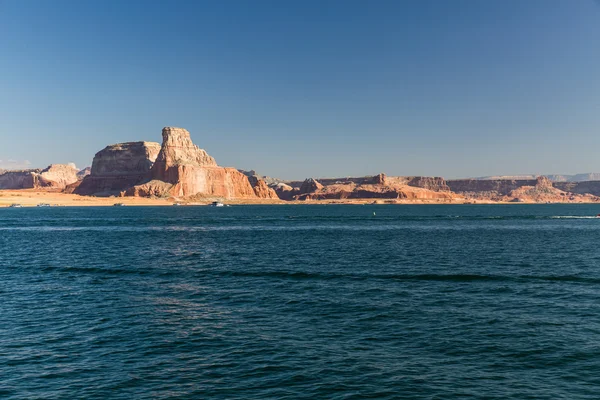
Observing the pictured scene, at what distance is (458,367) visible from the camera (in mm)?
20750

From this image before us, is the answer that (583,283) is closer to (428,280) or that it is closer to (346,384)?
(428,280)

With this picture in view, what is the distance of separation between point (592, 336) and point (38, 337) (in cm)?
2823

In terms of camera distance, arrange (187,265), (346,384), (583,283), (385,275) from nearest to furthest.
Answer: (346,384) < (583,283) < (385,275) < (187,265)

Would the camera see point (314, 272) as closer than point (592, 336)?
No

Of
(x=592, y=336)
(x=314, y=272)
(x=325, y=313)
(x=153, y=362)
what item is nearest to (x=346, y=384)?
(x=153, y=362)

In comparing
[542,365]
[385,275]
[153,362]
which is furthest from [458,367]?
[385,275]

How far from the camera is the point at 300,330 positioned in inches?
1032

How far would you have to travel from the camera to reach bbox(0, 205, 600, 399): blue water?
19.0 meters

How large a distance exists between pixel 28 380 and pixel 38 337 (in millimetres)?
6161

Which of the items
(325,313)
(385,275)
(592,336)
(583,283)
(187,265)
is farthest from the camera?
→ (187,265)

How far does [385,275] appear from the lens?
147ft

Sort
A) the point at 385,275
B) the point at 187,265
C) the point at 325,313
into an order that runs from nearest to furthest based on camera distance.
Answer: the point at 325,313
the point at 385,275
the point at 187,265

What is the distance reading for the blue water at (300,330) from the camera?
19047 mm

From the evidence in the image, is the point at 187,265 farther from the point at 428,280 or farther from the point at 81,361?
the point at 81,361
